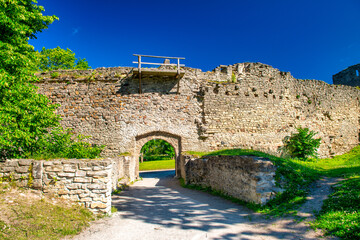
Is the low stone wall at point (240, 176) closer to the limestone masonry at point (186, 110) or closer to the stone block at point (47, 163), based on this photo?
the limestone masonry at point (186, 110)

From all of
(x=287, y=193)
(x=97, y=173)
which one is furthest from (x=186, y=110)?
(x=97, y=173)

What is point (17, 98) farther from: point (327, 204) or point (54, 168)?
point (327, 204)

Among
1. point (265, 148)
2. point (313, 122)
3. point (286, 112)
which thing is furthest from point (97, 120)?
point (313, 122)

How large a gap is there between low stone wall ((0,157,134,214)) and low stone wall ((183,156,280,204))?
12.9ft

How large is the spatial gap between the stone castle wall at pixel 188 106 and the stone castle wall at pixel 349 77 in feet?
33.6

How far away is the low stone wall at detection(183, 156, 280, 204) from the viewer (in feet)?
19.2

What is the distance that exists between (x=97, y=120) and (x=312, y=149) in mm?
12904

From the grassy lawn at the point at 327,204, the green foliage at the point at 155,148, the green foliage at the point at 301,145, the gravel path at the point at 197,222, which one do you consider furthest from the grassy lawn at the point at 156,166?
the grassy lawn at the point at 327,204

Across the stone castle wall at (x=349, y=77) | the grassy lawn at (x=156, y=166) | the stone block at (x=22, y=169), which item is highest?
the stone castle wall at (x=349, y=77)

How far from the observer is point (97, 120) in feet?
38.9

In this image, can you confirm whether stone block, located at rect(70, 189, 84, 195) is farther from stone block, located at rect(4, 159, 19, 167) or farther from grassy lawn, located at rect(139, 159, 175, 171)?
grassy lawn, located at rect(139, 159, 175, 171)

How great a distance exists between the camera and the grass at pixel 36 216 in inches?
151

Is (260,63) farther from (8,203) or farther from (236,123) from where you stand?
(8,203)

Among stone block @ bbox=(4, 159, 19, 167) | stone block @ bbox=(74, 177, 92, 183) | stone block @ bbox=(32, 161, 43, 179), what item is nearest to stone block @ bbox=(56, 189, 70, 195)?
stone block @ bbox=(74, 177, 92, 183)
